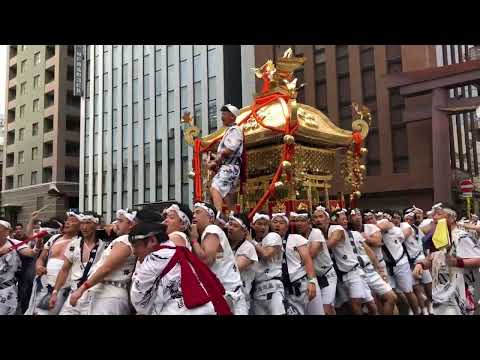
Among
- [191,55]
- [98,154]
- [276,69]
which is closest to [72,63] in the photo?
[98,154]

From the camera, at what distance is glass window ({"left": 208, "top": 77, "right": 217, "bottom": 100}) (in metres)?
31.5

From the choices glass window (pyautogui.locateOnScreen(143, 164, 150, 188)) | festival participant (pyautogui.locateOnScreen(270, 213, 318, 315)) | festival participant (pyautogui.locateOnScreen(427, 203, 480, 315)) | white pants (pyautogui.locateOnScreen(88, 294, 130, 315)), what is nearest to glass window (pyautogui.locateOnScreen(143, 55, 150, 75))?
glass window (pyautogui.locateOnScreen(143, 164, 150, 188))

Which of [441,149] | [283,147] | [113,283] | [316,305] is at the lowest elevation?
[316,305]

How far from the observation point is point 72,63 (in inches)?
1670

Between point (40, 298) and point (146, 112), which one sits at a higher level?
Answer: point (146, 112)

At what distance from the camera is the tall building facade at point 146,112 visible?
104 ft

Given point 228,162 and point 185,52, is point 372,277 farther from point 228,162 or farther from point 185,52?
point 185,52

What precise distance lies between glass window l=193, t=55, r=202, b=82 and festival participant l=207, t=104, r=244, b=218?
25816 millimetres

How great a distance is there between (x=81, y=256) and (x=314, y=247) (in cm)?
278

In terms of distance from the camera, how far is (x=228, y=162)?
7.50 metres

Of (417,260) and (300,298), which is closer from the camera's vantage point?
(300,298)

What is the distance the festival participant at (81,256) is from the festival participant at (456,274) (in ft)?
12.6

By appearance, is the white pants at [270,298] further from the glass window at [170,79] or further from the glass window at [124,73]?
the glass window at [124,73]

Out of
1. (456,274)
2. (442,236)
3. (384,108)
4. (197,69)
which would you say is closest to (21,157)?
(197,69)
